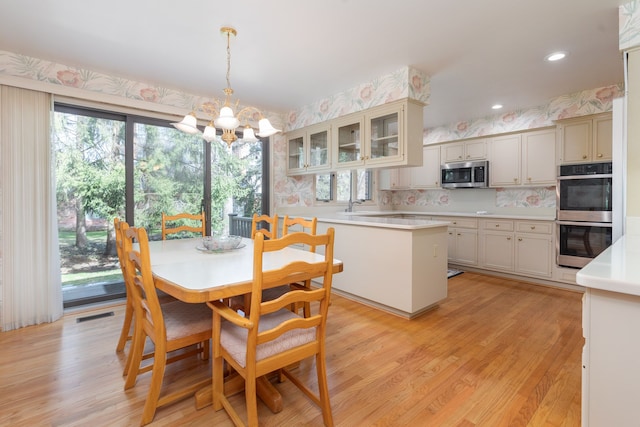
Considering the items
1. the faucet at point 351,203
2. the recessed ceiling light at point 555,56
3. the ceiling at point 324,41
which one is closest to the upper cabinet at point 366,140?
the ceiling at point 324,41

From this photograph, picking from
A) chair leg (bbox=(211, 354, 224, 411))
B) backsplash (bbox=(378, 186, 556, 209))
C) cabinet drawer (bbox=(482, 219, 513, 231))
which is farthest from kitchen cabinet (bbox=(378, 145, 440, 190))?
chair leg (bbox=(211, 354, 224, 411))

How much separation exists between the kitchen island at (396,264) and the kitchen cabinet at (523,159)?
2028mm

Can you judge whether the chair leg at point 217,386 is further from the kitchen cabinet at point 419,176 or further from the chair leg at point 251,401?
the kitchen cabinet at point 419,176

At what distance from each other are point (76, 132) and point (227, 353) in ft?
9.47

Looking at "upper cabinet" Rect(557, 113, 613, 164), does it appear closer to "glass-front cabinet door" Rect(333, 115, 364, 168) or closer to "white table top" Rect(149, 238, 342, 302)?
"glass-front cabinet door" Rect(333, 115, 364, 168)

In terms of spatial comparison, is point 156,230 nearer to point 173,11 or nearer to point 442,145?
point 173,11

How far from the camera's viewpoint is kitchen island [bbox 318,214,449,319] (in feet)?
8.97

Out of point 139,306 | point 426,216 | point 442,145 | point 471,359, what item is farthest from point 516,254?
point 139,306

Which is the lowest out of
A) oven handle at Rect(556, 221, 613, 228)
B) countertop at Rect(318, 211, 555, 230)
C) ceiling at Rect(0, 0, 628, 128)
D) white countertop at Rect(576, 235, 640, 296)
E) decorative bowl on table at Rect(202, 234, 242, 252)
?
decorative bowl on table at Rect(202, 234, 242, 252)

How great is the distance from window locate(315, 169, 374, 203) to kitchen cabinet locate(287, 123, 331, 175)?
17.7 inches

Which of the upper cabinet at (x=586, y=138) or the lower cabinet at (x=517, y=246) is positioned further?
the lower cabinet at (x=517, y=246)

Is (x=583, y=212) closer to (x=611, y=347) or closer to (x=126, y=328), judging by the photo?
(x=611, y=347)

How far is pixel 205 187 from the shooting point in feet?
12.0

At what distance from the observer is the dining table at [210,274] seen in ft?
4.36
